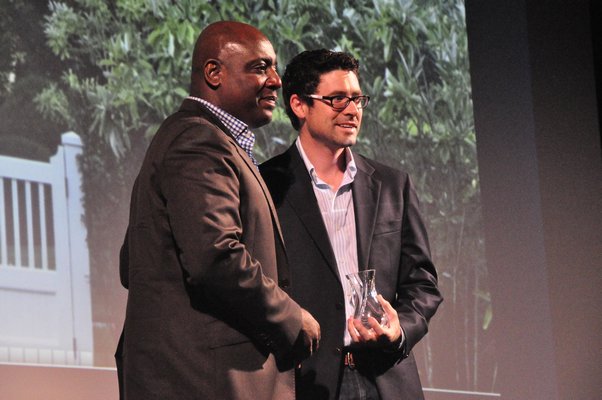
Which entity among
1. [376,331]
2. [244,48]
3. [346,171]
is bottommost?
[376,331]

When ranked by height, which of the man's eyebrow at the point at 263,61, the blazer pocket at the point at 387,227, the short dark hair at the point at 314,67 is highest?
the short dark hair at the point at 314,67

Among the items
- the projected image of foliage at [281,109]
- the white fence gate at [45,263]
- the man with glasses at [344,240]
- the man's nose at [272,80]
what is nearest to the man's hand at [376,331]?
the man with glasses at [344,240]

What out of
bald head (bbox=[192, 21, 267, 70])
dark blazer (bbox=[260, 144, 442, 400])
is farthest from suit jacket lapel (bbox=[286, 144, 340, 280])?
bald head (bbox=[192, 21, 267, 70])

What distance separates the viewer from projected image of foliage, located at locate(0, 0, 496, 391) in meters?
3.80

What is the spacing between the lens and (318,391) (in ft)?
→ 7.30

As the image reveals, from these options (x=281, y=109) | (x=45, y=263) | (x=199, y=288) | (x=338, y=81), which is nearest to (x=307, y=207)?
(x=338, y=81)

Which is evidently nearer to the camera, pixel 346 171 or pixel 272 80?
pixel 272 80

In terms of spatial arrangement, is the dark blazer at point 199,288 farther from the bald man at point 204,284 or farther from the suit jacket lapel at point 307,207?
the suit jacket lapel at point 307,207

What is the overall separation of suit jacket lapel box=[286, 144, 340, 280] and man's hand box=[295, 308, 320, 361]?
1.40 feet

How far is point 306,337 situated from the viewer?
188 centimetres

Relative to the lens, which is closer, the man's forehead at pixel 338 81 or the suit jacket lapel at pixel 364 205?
the suit jacket lapel at pixel 364 205

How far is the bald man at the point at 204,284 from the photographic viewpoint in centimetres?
178

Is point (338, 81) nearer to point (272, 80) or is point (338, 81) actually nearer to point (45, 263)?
point (272, 80)

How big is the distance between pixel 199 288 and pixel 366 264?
64cm
